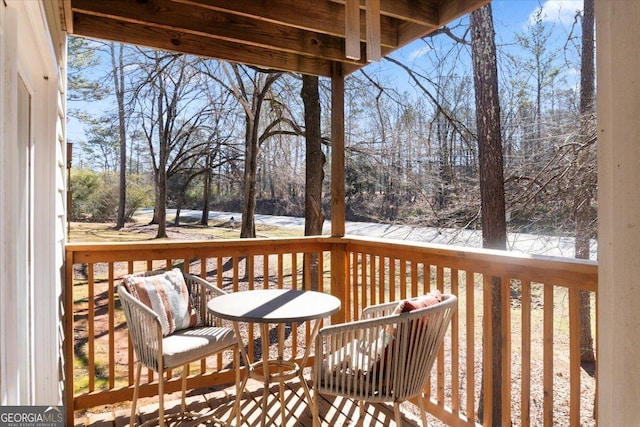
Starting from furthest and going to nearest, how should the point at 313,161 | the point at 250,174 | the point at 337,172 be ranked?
the point at 250,174 → the point at 313,161 → the point at 337,172

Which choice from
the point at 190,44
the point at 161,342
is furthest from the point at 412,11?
the point at 161,342

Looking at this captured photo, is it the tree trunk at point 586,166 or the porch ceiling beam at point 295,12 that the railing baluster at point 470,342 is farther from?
the tree trunk at point 586,166

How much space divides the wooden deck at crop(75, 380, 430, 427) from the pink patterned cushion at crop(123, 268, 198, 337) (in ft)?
2.11

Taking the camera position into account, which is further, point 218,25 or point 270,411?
point 218,25

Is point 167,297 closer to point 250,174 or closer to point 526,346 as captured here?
point 526,346

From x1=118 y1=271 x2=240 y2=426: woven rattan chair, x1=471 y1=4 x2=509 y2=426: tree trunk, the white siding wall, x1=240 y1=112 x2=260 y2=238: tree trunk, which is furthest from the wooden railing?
x1=240 y1=112 x2=260 y2=238: tree trunk

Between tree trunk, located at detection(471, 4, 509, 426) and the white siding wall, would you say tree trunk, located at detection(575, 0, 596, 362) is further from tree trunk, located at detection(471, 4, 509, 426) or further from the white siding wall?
the white siding wall

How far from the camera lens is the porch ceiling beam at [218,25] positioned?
2565mm

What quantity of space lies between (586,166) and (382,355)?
15.6 ft

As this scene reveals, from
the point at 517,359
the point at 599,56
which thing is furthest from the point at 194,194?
the point at 599,56

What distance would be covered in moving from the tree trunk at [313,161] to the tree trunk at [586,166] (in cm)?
350

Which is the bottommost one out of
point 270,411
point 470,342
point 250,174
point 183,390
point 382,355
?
point 270,411

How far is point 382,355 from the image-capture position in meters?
1.87

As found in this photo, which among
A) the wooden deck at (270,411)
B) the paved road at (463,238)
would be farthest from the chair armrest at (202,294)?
the paved road at (463,238)
